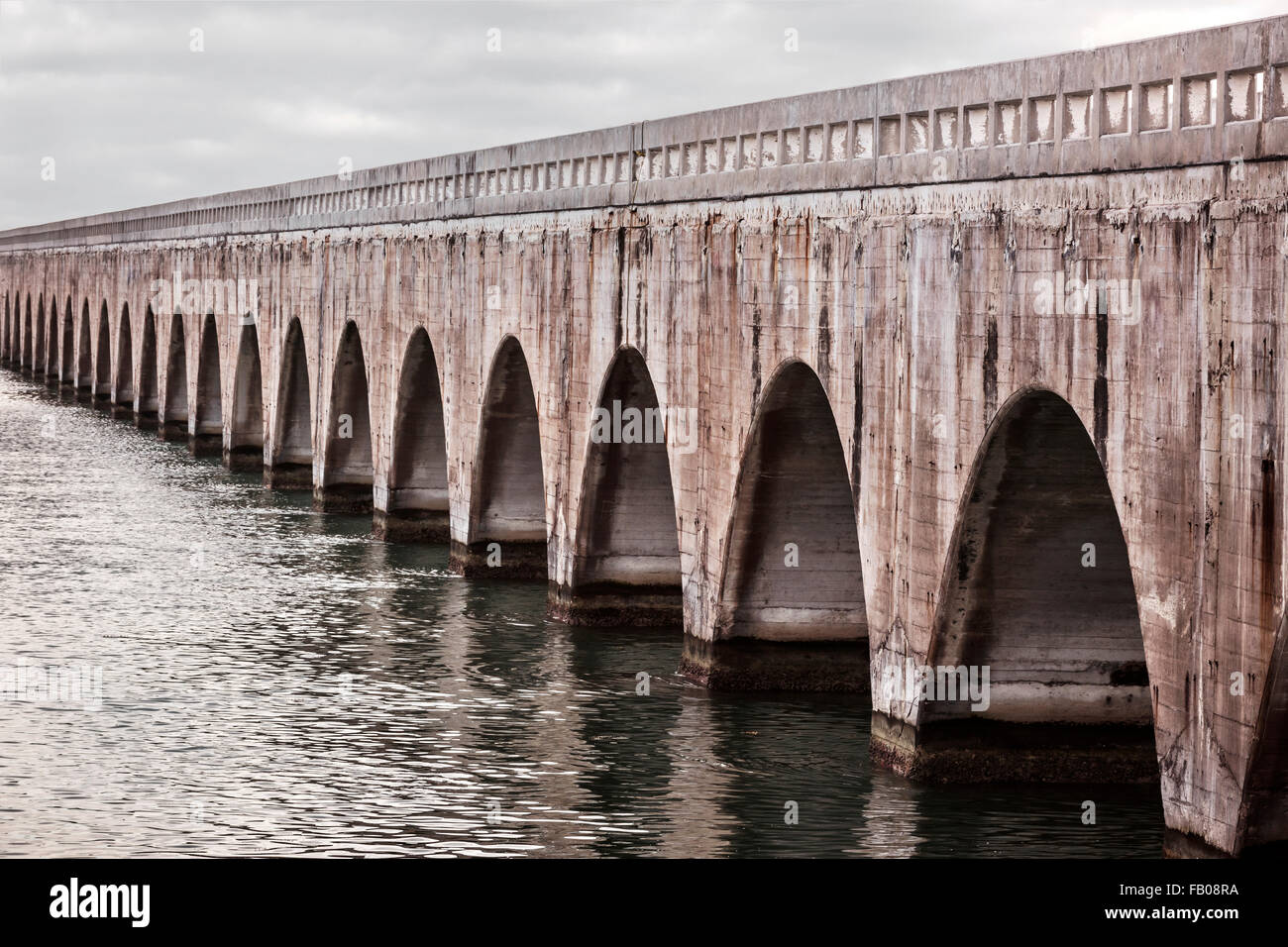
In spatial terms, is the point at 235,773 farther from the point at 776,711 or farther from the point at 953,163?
the point at 953,163

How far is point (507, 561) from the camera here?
131 ft

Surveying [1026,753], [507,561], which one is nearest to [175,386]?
[507,561]

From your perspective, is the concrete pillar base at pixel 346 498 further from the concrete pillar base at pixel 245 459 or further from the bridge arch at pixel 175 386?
the bridge arch at pixel 175 386

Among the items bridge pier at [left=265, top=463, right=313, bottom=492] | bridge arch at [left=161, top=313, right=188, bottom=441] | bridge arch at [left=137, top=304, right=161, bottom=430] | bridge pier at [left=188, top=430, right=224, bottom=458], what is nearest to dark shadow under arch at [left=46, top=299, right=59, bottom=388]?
bridge arch at [left=137, top=304, right=161, bottom=430]

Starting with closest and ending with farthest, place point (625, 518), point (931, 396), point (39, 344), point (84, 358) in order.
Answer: point (931, 396)
point (625, 518)
point (84, 358)
point (39, 344)

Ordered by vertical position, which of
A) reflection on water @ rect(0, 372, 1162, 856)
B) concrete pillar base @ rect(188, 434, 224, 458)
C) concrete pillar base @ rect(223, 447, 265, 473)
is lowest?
reflection on water @ rect(0, 372, 1162, 856)

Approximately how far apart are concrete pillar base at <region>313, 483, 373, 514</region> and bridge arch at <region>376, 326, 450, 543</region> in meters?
5.22

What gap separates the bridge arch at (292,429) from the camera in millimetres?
57438

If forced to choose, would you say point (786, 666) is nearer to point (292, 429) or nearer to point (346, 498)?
point (346, 498)

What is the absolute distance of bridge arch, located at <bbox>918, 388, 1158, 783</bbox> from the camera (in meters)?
21.0

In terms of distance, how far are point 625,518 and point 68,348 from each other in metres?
81.1

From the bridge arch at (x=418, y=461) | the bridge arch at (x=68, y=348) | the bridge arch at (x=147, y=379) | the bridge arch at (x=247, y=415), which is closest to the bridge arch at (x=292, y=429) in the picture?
the bridge arch at (x=247, y=415)

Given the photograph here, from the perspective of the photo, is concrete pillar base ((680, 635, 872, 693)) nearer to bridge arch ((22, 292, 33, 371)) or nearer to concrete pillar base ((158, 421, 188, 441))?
concrete pillar base ((158, 421, 188, 441))

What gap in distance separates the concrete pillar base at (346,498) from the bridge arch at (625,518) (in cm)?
1802
